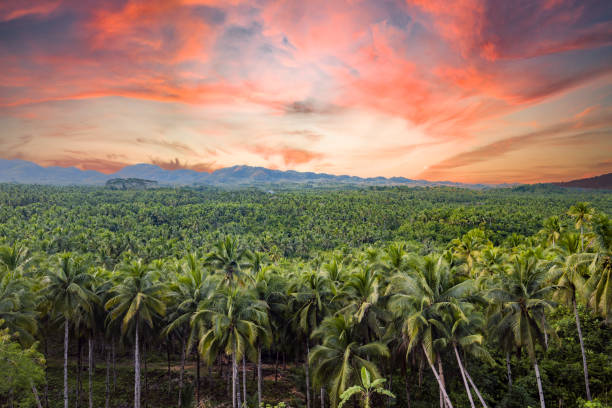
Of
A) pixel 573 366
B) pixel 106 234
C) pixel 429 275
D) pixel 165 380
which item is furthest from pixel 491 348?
pixel 106 234

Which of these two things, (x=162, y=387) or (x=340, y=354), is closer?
(x=340, y=354)

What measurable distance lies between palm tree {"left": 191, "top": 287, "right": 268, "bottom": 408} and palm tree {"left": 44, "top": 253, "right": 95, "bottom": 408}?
36.0 feet

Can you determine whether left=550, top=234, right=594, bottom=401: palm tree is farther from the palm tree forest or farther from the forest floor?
the forest floor

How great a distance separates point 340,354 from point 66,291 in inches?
972

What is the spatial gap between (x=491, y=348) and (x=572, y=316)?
9.90 meters

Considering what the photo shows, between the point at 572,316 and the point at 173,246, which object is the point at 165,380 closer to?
the point at 572,316

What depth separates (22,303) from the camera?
26.0 meters

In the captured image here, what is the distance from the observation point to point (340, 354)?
78.3 feet

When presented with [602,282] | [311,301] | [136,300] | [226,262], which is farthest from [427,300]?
[136,300]

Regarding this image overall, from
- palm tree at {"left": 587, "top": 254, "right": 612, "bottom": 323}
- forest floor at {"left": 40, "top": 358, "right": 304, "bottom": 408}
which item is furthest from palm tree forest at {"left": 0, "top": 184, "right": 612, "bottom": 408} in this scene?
forest floor at {"left": 40, "top": 358, "right": 304, "bottom": 408}

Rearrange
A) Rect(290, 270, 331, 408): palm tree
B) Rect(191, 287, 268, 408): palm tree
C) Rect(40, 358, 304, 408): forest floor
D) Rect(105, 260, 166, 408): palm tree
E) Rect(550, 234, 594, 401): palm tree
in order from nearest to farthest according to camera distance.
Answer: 1. Rect(550, 234, 594, 401): palm tree
2. Rect(191, 287, 268, 408): palm tree
3. Rect(105, 260, 166, 408): palm tree
4. Rect(290, 270, 331, 408): palm tree
5. Rect(40, 358, 304, 408): forest floor

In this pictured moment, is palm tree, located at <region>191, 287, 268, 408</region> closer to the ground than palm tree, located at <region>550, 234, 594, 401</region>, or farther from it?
closer to the ground

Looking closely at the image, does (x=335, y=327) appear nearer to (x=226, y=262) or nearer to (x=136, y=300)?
(x=226, y=262)

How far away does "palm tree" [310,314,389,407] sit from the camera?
22.5m
